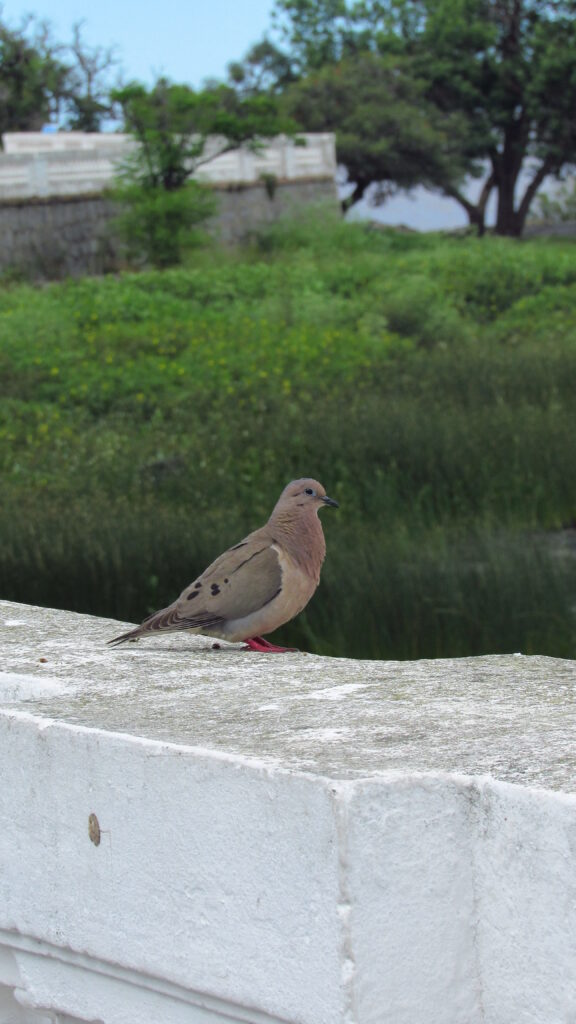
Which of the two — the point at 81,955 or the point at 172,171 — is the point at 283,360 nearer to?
the point at 172,171

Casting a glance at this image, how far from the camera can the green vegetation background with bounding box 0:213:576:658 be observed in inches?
234

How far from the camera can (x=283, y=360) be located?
571 inches

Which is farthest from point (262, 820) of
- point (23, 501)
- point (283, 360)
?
point (283, 360)

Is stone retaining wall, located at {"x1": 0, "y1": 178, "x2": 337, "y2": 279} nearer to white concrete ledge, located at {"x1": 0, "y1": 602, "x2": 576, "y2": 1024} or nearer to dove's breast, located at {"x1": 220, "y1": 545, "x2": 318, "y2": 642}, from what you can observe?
dove's breast, located at {"x1": 220, "y1": 545, "x2": 318, "y2": 642}

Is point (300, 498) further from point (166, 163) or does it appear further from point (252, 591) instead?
point (166, 163)

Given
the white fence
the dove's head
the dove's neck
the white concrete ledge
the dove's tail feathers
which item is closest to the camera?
the white concrete ledge

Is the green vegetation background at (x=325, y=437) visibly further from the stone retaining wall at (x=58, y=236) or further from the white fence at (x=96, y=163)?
the white fence at (x=96, y=163)

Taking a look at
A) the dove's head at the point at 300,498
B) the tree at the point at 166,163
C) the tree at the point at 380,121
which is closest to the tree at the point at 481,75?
the tree at the point at 380,121

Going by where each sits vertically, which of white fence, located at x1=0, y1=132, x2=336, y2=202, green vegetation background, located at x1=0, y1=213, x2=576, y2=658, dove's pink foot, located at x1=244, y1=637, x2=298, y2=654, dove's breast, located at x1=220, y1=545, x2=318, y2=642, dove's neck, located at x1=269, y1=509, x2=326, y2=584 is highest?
white fence, located at x1=0, y1=132, x2=336, y2=202

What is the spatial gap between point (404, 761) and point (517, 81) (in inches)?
1533

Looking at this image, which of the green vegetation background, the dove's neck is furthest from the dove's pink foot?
the green vegetation background

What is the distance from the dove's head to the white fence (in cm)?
2139

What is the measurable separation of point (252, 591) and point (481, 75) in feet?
126

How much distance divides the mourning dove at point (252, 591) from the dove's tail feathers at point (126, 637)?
0.08 meters
